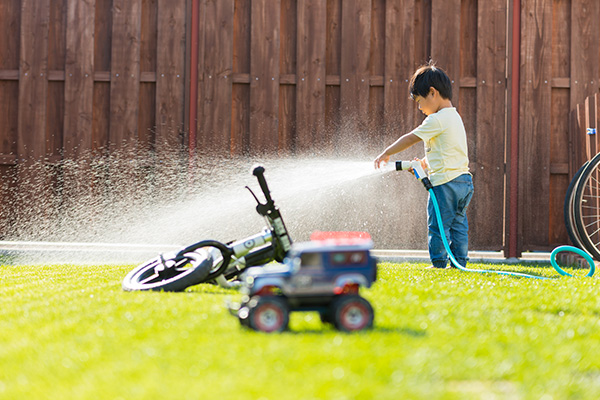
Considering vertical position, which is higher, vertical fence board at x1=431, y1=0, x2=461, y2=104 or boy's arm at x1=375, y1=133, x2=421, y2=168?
vertical fence board at x1=431, y1=0, x2=461, y2=104

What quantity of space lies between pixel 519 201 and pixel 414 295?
135 inches

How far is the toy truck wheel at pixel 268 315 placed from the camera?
182cm

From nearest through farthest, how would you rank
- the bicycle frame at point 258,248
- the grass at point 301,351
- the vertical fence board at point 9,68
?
the grass at point 301,351 → the bicycle frame at point 258,248 → the vertical fence board at point 9,68

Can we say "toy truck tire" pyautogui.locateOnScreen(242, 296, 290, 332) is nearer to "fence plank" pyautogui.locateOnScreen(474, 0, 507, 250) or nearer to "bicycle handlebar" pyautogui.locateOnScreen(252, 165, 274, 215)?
"bicycle handlebar" pyautogui.locateOnScreen(252, 165, 274, 215)

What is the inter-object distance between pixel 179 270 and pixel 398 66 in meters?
3.37

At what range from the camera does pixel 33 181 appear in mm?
5652

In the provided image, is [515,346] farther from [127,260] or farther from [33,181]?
[33,181]

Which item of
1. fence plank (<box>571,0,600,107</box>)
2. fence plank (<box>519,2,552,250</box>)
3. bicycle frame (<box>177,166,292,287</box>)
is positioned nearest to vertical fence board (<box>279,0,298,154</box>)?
fence plank (<box>519,2,552,250</box>)

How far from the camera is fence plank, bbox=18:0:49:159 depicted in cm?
573

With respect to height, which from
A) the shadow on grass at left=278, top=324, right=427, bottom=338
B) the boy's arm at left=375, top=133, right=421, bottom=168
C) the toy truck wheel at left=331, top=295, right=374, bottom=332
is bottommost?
the shadow on grass at left=278, top=324, right=427, bottom=338

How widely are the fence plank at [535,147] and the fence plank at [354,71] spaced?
1441 millimetres

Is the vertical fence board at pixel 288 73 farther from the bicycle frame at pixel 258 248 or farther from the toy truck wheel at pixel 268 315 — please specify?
the toy truck wheel at pixel 268 315

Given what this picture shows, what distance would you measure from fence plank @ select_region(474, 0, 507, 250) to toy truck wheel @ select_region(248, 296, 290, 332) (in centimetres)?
417

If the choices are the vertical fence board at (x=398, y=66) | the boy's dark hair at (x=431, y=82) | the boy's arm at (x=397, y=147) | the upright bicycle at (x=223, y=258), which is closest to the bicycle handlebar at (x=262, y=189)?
the upright bicycle at (x=223, y=258)
